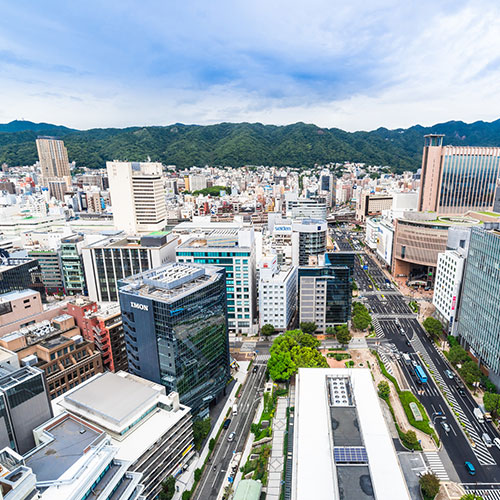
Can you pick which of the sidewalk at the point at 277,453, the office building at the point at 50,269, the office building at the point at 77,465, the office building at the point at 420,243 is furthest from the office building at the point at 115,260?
the office building at the point at 420,243

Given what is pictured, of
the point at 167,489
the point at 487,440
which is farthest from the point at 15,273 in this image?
the point at 487,440

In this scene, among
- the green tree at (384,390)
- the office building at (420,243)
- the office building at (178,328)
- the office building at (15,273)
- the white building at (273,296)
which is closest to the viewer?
the office building at (178,328)

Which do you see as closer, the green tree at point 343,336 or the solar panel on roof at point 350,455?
the solar panel on roof at point 350,455

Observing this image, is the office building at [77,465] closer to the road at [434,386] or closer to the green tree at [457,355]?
the road at [434,386]

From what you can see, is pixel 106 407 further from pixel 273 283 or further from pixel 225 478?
pixel 273 283

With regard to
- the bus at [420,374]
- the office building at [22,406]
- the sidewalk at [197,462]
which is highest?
the office building at [22,406]

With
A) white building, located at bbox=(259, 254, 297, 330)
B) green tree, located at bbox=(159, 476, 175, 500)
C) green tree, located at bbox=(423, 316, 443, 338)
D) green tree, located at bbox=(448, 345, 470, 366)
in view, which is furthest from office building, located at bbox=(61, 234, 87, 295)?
green tree, located at bbox=(448, 345, 470, 366)

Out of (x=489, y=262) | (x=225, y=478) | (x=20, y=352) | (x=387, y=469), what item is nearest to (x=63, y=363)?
(x=20, y=352)
